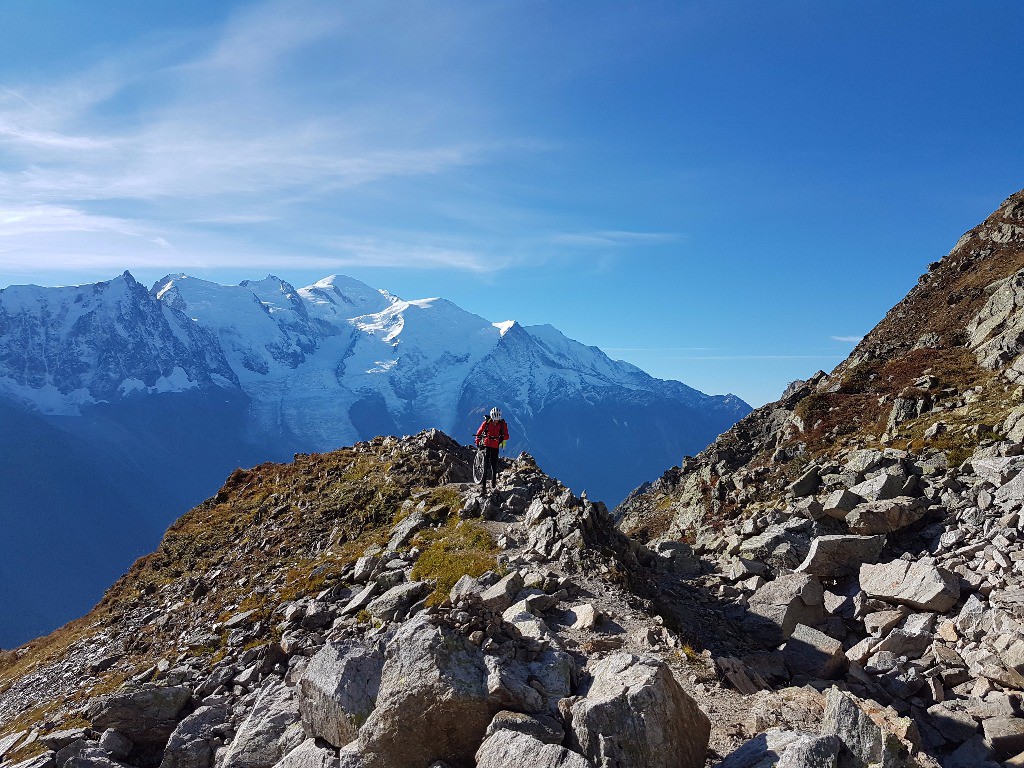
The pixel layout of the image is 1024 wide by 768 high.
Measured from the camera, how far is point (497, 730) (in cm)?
966

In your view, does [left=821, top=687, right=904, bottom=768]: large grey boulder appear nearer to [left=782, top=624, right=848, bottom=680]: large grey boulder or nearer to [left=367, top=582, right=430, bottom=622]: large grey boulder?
[left=782, top=624, right=848, bottom=680]: large grey boulder

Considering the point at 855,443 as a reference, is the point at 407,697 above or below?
below

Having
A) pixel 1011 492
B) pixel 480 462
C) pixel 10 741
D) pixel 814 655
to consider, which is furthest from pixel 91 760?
pixel 1011 492

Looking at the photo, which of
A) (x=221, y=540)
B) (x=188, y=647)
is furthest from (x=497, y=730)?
(x=221, y=540)

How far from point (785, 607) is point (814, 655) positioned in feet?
8.88

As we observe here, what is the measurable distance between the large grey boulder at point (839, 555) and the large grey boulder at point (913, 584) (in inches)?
53.7

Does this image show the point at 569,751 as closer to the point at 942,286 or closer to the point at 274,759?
the point at 274,759

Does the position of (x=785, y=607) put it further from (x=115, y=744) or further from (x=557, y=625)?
(x=115, y=744)

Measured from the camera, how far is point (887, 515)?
→ 23594mm

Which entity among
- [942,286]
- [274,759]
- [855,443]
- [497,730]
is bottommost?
[274,759]

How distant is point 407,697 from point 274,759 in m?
4.73

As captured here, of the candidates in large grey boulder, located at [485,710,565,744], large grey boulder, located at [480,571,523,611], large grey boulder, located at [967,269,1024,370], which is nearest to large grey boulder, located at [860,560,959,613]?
large grey boulder, located at [480,571,523,611]

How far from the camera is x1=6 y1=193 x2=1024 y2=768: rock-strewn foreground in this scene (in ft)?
33.0

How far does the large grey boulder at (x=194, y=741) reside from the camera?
1412 cm
